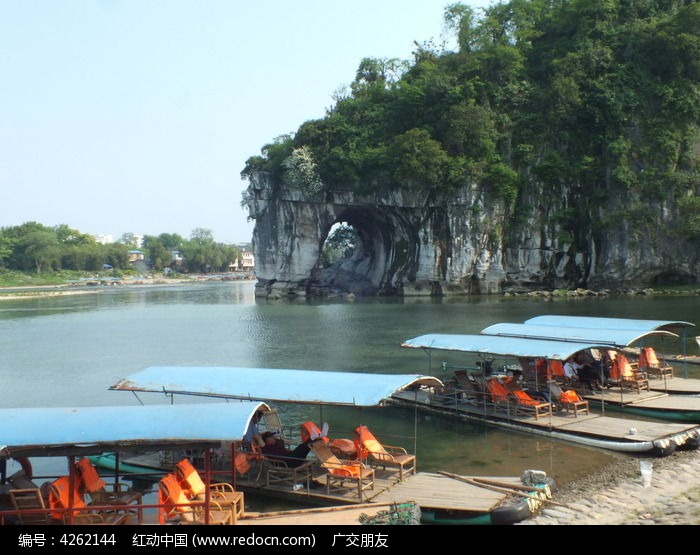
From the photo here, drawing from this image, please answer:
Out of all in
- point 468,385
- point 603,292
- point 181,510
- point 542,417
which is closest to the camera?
point 181,510

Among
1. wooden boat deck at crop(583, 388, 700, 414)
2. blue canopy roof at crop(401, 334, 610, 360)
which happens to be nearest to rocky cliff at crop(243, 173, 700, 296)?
blue canopy roof at crop(401, 334, 610, 360)

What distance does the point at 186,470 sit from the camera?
27.7ft

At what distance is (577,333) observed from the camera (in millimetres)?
15992

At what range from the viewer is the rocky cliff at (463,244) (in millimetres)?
45719

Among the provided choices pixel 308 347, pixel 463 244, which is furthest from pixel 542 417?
pixel 463 244

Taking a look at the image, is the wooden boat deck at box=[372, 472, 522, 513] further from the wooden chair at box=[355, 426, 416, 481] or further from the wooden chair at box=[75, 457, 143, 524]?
the wooden chair at box=[75, 457, 143, 524]

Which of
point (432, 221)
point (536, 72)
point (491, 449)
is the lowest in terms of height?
point (491, 449)

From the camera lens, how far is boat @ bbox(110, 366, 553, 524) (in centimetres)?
854

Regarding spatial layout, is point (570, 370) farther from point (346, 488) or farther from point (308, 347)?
point (308, 347)

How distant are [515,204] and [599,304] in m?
13.2

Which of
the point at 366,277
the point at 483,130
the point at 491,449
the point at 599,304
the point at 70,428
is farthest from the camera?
the point at 366,277

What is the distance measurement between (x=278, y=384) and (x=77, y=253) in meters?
106
